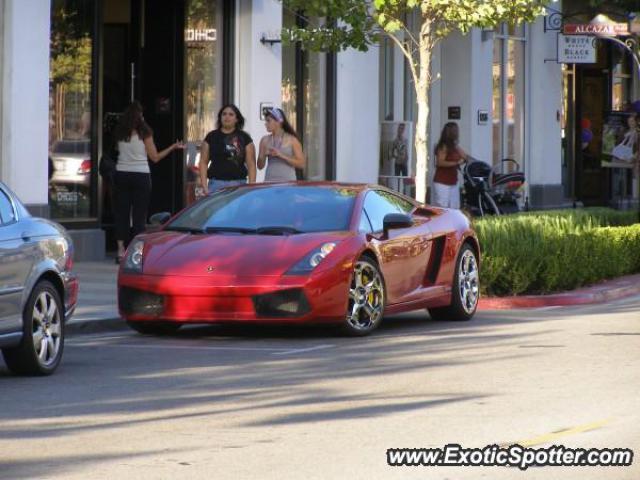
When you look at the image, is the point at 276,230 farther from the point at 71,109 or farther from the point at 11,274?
the point at 71,109

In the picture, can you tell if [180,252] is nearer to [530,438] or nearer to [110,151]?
[530,438]

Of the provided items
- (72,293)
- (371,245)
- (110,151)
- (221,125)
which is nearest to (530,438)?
(72,293)

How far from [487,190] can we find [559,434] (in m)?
18.7

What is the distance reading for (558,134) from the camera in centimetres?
3553

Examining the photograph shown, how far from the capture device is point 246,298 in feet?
44.4

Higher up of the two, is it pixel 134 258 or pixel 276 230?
pixel 276 230

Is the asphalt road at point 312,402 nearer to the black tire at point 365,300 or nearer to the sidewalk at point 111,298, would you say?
the black tire at point 365,300

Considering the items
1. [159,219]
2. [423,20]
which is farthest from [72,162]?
[159,219]

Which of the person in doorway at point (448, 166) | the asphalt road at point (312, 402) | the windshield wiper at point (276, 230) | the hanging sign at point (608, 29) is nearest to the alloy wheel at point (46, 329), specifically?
the asphalt road at point (312, 402)

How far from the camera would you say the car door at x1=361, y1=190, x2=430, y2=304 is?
1449cm

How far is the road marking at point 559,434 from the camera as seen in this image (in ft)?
27.4

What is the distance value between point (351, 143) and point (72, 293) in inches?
592

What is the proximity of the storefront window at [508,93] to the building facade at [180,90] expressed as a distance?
175 mm

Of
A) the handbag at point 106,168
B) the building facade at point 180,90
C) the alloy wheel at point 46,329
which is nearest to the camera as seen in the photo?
the alloy wheel at point 46,329
